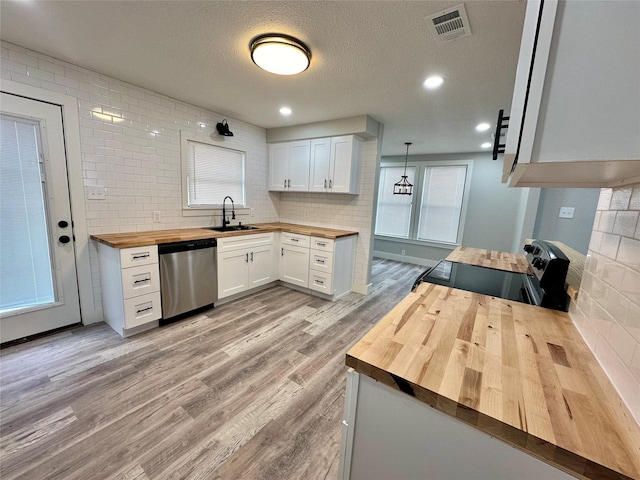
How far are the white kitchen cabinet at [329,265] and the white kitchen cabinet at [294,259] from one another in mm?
88

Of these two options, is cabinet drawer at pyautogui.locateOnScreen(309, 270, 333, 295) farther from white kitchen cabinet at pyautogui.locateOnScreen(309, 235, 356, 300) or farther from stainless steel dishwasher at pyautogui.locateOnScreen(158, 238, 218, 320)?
stainless steel dishwasher at pyautogui.locateOnScreen(158, 238, 218, 320)

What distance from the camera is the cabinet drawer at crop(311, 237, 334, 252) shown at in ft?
11.1

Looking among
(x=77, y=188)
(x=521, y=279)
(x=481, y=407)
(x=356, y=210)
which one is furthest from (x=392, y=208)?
(x=481, y=407)

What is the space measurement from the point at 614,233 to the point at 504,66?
178 centimetres

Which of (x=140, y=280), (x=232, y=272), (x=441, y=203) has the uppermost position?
(x=441, y=203)

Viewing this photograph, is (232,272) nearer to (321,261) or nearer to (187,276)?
(187,276)

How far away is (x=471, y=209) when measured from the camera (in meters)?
5.16

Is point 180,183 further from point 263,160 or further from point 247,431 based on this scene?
point 247,431

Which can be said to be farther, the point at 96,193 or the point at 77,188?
the point at 96,193

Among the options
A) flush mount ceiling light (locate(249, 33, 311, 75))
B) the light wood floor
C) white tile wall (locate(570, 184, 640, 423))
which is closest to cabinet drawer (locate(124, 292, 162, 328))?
the light wood floor

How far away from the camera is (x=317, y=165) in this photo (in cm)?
373

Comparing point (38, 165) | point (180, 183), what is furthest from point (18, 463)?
point (180, 183)

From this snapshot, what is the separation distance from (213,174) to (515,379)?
3.68 m

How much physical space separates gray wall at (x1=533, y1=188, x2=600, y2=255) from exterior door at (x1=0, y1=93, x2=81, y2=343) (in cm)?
450
